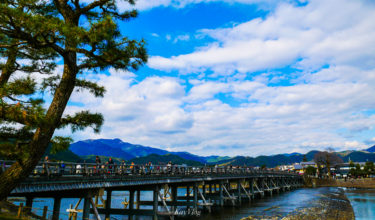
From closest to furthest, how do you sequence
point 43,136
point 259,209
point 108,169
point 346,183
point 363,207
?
point 43,136
point 108,169
point 259,209
point 363,207
point 346,183

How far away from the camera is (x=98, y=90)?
10.2 metres

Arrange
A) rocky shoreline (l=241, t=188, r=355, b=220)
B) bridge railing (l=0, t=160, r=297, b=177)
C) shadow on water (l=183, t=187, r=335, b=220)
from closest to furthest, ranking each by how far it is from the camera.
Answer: bridge railing (l=0, t=160, r=297, b=177) → rocky shoreline (l=241, t=188, r=355, b=220) → shadow on water (l=183, t=187, r=335, b=220)

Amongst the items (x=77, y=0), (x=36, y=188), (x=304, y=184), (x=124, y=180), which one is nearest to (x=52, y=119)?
(x=77, y=0)

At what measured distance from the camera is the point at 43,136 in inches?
319

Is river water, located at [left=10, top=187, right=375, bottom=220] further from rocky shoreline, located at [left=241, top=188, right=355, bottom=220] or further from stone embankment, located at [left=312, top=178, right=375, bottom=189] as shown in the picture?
stone embankment, located at [left=312, top=178, right=375, bottom=189]

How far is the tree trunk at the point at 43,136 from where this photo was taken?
7678mm

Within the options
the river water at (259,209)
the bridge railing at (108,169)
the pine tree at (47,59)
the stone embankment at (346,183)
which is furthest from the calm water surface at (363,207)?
the stone embankment at (346,183)

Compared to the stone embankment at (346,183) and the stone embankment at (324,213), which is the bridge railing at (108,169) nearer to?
the stone embankment at (324,213)

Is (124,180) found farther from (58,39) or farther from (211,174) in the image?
(211,174)

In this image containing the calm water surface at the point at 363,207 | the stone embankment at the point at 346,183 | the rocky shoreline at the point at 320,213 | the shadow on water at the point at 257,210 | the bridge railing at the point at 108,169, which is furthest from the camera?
the stone embankment at the point at 346,183

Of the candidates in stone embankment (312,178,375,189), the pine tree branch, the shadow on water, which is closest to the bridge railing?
the shadow on water

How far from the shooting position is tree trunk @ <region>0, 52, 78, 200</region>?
25.2ft

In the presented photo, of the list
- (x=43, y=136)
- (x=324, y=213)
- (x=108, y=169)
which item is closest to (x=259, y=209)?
(x=324, y=213)

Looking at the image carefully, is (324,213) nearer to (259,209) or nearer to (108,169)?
(259,209)
